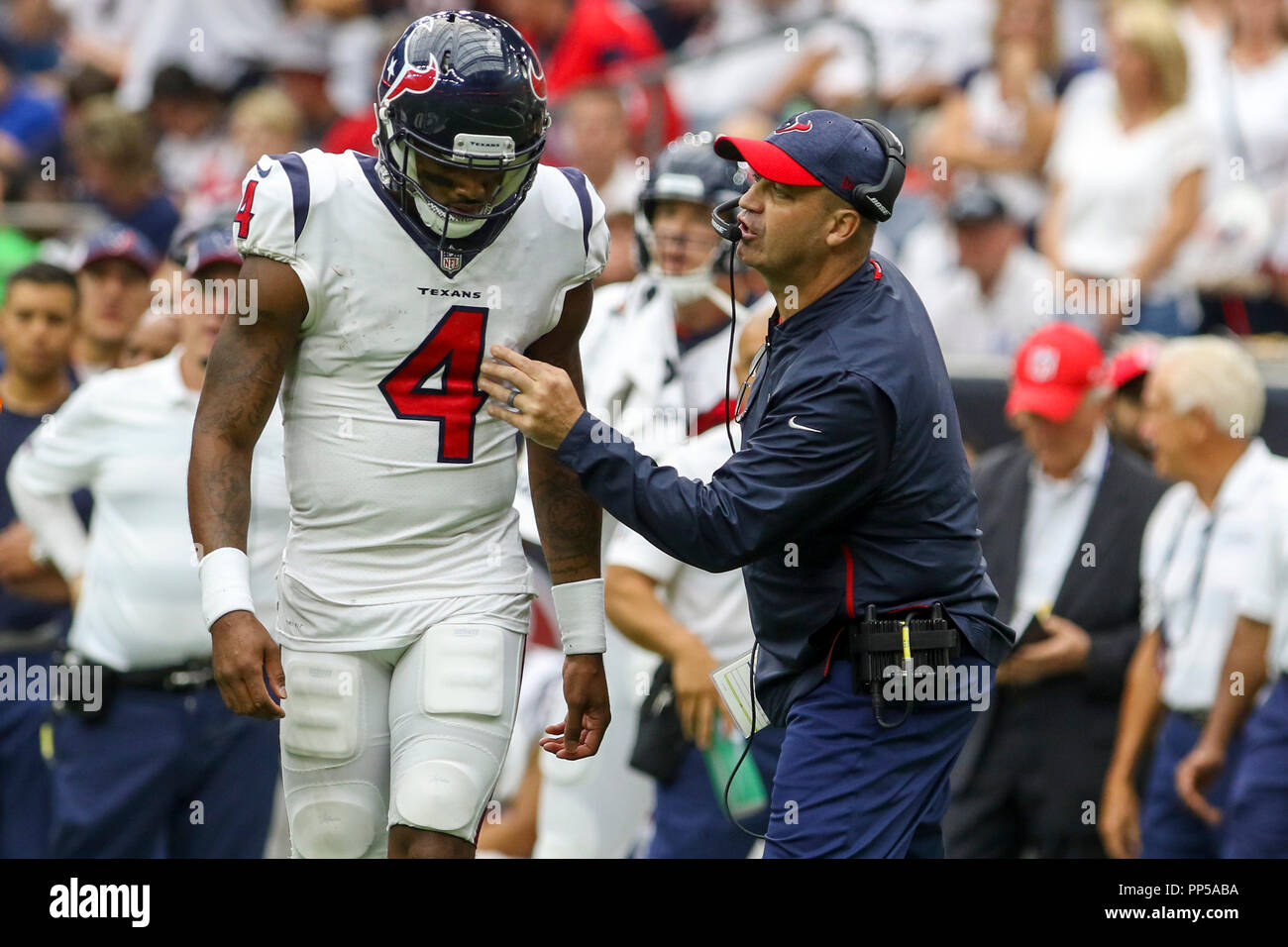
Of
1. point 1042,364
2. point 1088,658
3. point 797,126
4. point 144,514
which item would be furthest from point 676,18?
point 797,126

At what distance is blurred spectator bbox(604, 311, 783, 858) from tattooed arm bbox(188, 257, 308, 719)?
6.58 feet

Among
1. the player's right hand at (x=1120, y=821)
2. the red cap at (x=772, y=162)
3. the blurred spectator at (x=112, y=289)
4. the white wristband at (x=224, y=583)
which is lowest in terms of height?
the player's right hand at (x=1120, y=821)

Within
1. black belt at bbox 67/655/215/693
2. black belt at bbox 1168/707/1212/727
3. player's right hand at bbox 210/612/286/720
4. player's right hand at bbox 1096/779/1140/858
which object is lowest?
player's right hand at bbox 1096/779/1140/858

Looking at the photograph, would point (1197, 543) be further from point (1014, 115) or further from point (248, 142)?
point (248, 142)

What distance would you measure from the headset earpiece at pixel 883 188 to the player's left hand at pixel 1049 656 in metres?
2.71

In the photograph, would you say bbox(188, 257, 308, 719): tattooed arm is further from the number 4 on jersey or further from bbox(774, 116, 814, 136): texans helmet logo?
bbox(774, 116, 814, 136): texans helmet logo

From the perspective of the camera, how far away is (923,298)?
29.2 ft

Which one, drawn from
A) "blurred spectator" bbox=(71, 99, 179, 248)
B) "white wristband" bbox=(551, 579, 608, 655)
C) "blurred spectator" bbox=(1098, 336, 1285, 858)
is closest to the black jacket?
"blurred spectator" bbox=(1098, 336, 1285, 858)

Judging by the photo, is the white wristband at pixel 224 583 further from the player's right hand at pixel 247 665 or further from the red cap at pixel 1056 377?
the red cap at pixel 1056 377

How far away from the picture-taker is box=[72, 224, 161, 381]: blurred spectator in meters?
7.70

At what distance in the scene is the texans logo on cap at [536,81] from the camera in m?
4.03

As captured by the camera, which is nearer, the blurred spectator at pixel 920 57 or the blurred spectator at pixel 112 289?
the blurred spectator at pixel 112 289

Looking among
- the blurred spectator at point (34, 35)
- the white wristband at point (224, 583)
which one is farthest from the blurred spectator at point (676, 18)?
the white wristband at point (224, 583)

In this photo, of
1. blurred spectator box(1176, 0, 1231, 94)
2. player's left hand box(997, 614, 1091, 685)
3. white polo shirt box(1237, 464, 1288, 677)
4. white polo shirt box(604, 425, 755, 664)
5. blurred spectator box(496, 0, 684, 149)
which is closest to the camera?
white polo shirt box(604, 425, 755, 664)
